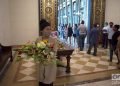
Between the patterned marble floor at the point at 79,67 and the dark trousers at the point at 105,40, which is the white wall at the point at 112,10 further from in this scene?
the patterned marble floor at the point at 79,67

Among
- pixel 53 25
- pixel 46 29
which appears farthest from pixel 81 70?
pixel 53 25

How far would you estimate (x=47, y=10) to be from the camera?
10.2m

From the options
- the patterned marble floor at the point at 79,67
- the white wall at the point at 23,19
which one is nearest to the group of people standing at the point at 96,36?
the patterned marble floor at the point at 79,67

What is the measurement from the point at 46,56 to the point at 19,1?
26.4ft

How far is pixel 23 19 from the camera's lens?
10.1m

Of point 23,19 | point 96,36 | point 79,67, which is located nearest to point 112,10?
point 96,36

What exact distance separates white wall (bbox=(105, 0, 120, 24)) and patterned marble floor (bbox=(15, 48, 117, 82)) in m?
4.45

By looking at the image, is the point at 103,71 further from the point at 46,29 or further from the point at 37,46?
the point at 37,46

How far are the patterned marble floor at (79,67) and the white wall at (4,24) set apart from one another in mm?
2511

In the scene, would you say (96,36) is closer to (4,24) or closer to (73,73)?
(73,73)

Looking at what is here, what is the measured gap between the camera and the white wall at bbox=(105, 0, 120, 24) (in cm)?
1140

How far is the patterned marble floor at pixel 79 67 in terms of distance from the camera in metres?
5.43

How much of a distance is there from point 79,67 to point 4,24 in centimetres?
470

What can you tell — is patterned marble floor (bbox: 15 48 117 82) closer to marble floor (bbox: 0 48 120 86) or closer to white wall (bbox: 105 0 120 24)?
marble floor (bbox: 0 48 120 86)
